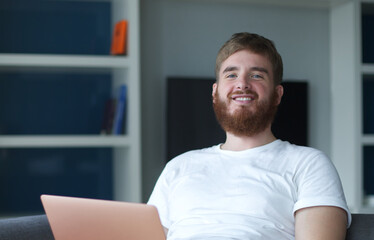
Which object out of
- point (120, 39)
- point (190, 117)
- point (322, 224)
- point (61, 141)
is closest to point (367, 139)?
point (190, 117)

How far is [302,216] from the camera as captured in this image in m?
1.44

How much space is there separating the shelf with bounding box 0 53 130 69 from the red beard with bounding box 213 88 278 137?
212 cm

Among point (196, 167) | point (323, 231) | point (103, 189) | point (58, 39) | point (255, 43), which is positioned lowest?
point (103, 189)

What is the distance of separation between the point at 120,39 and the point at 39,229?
241 centimetres

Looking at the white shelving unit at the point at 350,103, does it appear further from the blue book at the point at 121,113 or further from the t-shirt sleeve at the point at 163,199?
the t-shirt sleeve at the point at 163,199

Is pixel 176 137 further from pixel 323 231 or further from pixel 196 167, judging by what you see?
pixel 323 231

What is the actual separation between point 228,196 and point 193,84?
105 inches

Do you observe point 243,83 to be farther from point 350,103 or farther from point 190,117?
point 350,103

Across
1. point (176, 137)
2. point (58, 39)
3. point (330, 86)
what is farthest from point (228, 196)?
point (330, 86)

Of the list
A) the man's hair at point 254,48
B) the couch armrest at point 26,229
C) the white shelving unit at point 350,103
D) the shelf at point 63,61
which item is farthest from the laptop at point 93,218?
the white shelving unit at point 350,103

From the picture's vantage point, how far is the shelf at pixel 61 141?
364 cm

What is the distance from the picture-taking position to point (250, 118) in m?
1.71

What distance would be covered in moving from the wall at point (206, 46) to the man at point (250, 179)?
242 centimetres

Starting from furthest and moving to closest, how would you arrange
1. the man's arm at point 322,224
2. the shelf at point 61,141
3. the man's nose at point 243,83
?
1. the shelf at point 61,141
2. the man's nose at point 243,83
3. the man's arm at point 322,224
